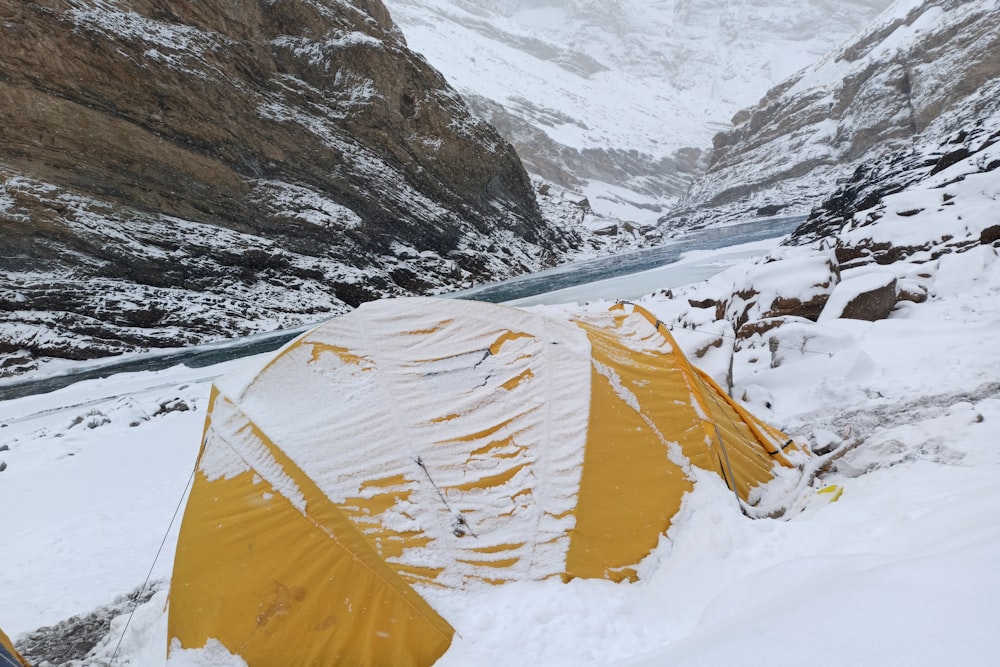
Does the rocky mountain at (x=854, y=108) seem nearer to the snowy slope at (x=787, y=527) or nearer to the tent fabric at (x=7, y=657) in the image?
the snowy slope at (x=787, y=527)

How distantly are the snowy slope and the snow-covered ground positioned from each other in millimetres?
14

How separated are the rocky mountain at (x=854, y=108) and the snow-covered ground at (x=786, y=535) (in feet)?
253

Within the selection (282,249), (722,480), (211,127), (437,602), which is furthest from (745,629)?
(211,127)

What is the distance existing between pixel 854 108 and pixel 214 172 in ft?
359

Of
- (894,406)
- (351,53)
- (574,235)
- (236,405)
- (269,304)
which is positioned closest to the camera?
(236,405)

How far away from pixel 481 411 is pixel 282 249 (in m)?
30.7

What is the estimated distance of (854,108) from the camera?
93125mm

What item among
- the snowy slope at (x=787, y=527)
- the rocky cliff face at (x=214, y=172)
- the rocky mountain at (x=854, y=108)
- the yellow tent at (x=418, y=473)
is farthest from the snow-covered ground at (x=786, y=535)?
the rocky mountain at (x=854, y=108)

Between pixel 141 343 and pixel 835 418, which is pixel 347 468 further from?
pixel 141 343

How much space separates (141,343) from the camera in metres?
24.4

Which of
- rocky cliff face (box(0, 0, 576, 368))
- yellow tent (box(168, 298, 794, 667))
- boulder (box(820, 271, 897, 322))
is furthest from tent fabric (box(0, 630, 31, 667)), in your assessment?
rocky cliff face (box(0, 0, 576, 368))

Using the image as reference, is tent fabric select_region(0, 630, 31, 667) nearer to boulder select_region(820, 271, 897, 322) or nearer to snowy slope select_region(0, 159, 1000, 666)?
snowy slope select_region(0, 159, 1000, 666)

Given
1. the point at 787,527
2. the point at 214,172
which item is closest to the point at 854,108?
the point at 214,172

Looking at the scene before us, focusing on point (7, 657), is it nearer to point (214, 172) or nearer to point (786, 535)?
point (786, 535)
